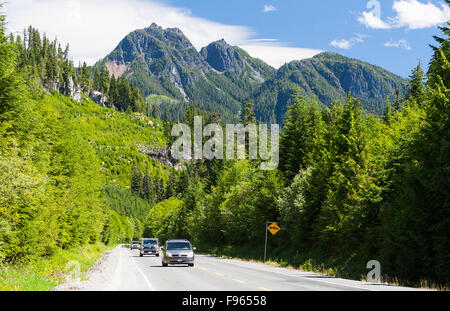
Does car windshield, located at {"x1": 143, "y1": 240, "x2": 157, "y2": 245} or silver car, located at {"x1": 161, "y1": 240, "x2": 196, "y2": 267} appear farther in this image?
car windshield, located at {"x1": 143, "y1": 240, "x2": 157, "y2": 245}

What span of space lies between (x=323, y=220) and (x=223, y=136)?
114m

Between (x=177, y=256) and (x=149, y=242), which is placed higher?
(x=177, y=256)

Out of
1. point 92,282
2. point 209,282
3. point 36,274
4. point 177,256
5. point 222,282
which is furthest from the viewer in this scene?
point 177,256

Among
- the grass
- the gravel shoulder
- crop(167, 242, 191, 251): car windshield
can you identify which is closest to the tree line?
crop(167, 242, 191, 251): car windshield

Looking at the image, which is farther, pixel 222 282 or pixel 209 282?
pixel 222 282

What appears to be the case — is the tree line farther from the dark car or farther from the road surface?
the dark car

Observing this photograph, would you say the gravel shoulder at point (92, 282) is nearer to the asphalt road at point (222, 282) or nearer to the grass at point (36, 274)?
the asphalt road at point (222, 282)

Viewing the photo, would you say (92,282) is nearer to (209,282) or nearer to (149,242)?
(209,282)

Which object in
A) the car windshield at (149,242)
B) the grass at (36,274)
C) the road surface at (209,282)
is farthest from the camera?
the car windshield at (149,242)

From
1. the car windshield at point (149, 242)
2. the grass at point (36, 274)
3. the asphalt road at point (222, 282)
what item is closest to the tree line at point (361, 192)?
the asphalt road at point (222, 282)

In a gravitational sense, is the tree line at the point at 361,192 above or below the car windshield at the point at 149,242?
above

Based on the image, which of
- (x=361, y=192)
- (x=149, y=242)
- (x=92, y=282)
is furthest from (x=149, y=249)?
(x=92, y=282)
